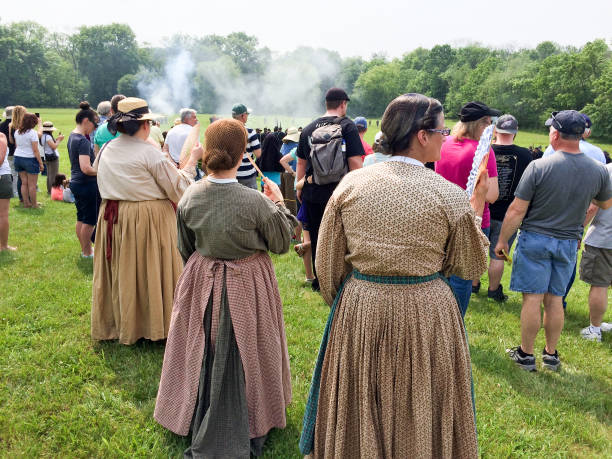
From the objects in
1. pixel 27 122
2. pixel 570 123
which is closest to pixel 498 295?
pixel 570 123

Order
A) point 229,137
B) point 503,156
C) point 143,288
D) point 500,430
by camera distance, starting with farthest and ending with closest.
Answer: point 503,156, point 143,288, point 500,430, point 229,137

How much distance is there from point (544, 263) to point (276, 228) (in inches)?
100.0

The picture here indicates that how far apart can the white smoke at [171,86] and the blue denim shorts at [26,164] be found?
3212cm

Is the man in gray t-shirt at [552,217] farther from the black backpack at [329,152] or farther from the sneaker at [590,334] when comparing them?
the black backpack at [329,152]

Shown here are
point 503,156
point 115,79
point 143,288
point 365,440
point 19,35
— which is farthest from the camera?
point 19,35

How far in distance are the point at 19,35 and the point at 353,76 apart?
63.6m

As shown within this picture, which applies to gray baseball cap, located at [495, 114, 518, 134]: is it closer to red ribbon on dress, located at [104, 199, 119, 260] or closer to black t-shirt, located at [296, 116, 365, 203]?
black t-shirt, located at [296, 116, 365, 203]

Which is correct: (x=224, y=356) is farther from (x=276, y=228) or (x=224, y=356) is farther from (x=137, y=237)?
(x=137, y=237)

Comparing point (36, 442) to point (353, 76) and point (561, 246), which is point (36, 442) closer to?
point (561, 246)

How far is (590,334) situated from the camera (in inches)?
199

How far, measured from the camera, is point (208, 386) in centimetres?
299

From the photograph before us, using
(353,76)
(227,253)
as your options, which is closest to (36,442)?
(227,253)

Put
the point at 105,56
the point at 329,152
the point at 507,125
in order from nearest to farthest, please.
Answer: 1. the point at 329,152
2. the point at 507,125
3. the point at 105,56

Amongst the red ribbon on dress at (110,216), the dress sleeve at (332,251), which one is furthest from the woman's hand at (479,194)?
the red ribbon on dress at (110,216)
